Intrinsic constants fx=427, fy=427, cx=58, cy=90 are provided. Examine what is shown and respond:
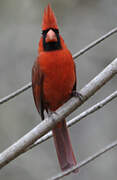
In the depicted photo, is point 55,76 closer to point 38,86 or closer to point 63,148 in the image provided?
point 38,86

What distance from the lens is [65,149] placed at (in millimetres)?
3396

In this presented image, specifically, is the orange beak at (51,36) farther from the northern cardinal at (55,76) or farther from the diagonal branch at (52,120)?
the diagonal branch at (52,120)

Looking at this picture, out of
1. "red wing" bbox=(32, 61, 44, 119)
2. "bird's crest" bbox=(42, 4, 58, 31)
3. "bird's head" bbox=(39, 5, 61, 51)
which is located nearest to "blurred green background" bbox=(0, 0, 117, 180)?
"red wing" bbox=(32, 61, 44, 119)

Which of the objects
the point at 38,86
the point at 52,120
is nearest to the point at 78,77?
the point at 38,86

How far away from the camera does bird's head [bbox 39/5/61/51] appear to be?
10.8 feet

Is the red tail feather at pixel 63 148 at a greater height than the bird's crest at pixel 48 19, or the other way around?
the bird's crest at pixel 48 19

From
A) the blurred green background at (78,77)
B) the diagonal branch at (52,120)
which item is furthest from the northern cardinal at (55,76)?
the blurred green background at (78,77)

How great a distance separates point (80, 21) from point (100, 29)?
32 cm

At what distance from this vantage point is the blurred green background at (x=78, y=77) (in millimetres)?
5289

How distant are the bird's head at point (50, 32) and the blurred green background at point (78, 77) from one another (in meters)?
1.85

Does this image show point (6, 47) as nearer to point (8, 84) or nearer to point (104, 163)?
point (8, 84)

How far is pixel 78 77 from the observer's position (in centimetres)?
530

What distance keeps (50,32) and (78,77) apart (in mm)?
2005

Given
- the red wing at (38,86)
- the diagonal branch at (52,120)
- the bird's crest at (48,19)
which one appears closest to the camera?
the diagonal branch at (52,120)
